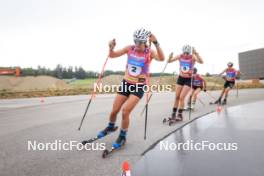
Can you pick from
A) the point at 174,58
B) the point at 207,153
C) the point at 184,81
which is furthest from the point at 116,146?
the point at 174,58

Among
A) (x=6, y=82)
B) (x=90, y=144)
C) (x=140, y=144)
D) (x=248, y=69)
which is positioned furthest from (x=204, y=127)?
(x=248, y=69)

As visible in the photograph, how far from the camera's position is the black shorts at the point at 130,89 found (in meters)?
5.60

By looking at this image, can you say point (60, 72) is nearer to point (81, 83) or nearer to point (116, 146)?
point (81, 83)

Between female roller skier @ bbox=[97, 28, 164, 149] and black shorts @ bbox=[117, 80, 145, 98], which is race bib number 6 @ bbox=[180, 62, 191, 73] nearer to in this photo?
Result: female roller skier @ bbox=[97, 28, 164, 149]

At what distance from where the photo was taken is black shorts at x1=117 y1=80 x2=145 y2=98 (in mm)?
5598

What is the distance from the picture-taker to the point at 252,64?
11262cm

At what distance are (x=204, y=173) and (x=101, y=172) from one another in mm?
1471

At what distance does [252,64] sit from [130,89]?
119m

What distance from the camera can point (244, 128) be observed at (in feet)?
24.0

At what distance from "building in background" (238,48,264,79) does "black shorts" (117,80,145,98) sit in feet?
372

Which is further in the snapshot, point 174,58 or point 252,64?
point 252,64

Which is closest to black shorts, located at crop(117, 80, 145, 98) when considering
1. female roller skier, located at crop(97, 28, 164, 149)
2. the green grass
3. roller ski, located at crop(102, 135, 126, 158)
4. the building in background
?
female roller skier, located at crop(97, 28, 164, 149)

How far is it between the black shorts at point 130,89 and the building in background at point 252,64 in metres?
113

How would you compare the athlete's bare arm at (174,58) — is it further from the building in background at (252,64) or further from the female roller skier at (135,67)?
the building in background at (252,64)
